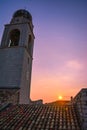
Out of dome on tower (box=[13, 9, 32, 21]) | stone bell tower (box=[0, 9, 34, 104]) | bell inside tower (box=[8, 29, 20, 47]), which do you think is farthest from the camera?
dome on tower (box=[13, 9, 32, 21])

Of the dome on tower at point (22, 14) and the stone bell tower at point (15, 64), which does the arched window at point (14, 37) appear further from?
the dome on tower at point (22, 14)

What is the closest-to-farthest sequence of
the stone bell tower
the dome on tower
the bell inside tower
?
the stone bell tower, the bell inside tower, the dome on tower

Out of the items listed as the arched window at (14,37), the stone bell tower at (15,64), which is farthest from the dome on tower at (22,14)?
the arched window at (14,37)

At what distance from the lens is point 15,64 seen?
16.9m

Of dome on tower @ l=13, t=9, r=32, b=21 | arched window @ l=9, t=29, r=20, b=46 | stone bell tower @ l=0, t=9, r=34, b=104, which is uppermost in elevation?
dome on tower @ l=13, t=9, r=32, b=21

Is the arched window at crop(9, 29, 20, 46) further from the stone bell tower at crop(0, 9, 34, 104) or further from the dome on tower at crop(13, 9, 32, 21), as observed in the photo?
the dome on tower at crop(13, 9, 32, 21)

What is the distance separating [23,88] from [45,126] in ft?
33.1

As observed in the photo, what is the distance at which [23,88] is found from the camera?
1652cm

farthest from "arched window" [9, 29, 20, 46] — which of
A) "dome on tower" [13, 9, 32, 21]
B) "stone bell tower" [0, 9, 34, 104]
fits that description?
"dome on tower" [13, 9, 32, 21]

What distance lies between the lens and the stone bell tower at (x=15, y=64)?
14761 millimetres

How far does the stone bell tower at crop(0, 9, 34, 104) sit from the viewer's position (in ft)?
48.4

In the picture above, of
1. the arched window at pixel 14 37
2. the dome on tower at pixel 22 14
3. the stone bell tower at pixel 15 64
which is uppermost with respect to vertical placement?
the dome on tower at pixel 22 14

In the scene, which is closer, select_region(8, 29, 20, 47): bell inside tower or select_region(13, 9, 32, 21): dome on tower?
select_region(8, 29, 20, 47): bell inside tower

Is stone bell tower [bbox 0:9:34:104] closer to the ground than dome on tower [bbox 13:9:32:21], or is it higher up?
closer to the ground
